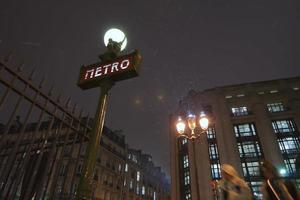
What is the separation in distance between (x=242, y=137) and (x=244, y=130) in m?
1.41

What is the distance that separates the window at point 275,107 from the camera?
37406mm

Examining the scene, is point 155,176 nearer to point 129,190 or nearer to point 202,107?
point 129,190

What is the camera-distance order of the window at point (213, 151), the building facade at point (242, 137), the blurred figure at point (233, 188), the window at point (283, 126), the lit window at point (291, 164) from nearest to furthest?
the blurred figure at point (233, 188)
the lit window at point (291, 164)
the building facade at point (242, 137)
the window at point (283, 126)
the window at point (213, 151)

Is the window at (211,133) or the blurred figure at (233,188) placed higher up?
the window at (211,133)

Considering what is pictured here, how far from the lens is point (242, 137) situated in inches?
1406

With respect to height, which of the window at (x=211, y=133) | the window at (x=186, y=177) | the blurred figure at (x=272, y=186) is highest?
the window at (x=211, y=133)

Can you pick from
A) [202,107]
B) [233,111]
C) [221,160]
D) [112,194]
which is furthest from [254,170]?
[112,194]

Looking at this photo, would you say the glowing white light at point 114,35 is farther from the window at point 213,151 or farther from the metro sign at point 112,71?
the window at point 213,151

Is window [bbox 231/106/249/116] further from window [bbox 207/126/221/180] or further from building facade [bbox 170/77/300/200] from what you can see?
window [bbox 207/126/221/180]

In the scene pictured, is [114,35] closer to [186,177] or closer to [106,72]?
[106,72]

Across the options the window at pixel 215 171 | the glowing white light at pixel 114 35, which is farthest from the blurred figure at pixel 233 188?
the window at pixel 215 171

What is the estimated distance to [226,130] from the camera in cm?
3566

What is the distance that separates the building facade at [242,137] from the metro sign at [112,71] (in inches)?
1104

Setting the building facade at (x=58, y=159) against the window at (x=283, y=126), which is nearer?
the building facade at (x=58, y=159)
